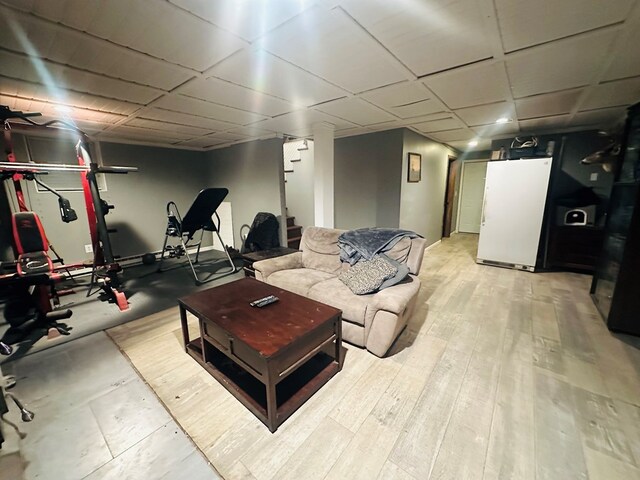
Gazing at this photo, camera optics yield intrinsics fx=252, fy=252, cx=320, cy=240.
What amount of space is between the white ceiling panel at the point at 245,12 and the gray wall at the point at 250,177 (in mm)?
3087

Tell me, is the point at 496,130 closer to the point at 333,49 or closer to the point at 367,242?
the point at 367,242

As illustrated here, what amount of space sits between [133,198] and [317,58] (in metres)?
4.57

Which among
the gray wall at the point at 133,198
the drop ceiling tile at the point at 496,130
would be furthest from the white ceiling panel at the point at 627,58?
the gray wall at the point at 133,198

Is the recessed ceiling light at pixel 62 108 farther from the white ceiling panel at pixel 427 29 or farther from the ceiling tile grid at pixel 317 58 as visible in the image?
the white ceiling panel at pixel 427 29

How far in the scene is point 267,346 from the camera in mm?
1400

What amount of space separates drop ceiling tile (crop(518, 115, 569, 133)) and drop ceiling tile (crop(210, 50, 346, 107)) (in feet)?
9.60

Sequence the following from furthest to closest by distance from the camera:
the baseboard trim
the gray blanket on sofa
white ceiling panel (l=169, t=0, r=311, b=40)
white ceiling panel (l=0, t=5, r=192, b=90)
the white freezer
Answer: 1. the baseboard trim
2. the white freezer
3. the gray blanket on sofa
4. white ceiling panel (l=0, t=5, r=192, b=90)
5. white ceiling panel (l=169, t=0, r=311, b=40)

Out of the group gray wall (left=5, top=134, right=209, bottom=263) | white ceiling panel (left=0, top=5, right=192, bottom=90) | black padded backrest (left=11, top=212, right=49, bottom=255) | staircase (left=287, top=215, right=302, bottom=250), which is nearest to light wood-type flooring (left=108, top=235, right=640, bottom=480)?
black padded backrest (left=11, top=212, right=49, bottom=255)

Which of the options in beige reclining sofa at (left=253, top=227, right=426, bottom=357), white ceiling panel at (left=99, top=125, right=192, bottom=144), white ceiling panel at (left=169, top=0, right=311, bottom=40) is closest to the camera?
white ceiling panel at (left=169, top=0, right=311, bottom=40)

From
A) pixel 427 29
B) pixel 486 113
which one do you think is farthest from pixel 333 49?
pixel 486 113

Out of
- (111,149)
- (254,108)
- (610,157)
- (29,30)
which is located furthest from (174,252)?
(610,157)

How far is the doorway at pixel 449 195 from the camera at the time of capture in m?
6.34

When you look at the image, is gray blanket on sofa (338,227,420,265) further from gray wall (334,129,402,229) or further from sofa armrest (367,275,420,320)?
gray wall (334,129,402,229)

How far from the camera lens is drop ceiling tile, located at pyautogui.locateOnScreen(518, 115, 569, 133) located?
335 cm
